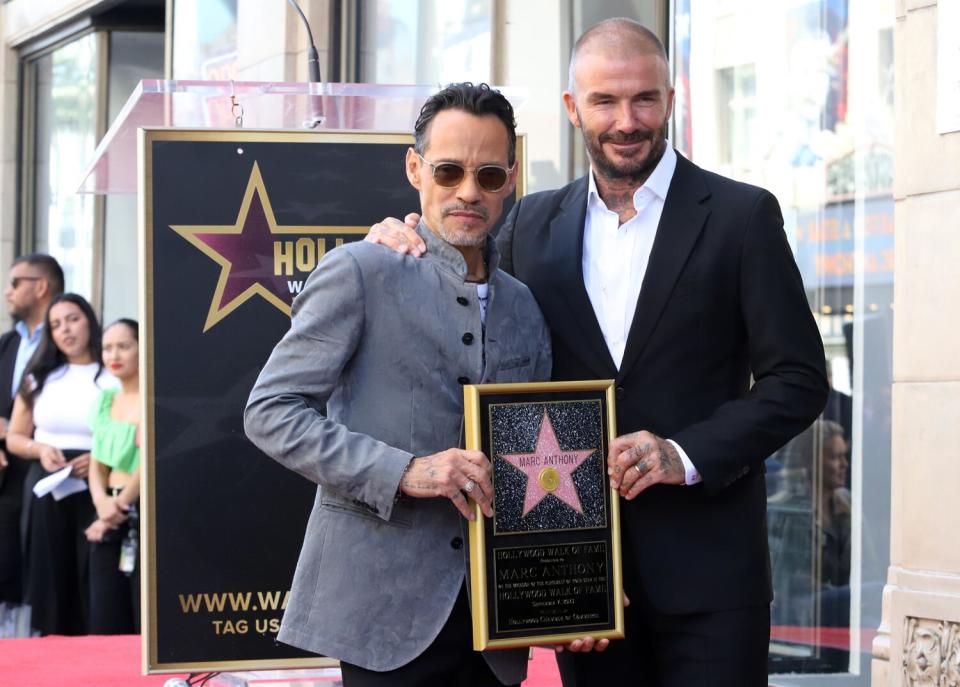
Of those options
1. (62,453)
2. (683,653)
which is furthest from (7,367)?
(683,653)

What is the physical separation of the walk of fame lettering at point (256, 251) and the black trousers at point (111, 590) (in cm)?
354

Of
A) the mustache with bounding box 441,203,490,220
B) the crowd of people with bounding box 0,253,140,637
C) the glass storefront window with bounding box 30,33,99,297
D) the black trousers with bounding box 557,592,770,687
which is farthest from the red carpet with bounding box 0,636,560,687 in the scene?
the glass storefront window with bounding box 30,33,99,297

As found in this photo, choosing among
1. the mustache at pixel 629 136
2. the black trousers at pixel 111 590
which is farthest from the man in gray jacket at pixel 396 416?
the black trousers at pixel 111 590

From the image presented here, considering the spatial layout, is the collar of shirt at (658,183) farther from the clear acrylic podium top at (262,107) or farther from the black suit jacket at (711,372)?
the clear acrylic podium top at (262,107)

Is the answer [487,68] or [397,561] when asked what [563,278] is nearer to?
[397,561]

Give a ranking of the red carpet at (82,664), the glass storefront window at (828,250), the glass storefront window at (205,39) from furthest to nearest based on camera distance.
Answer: the glass storefront window at (205,39)
the red carpet at (82,664)
the glass storefront window at (828,250)

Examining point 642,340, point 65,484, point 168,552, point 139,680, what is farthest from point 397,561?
point 65,484

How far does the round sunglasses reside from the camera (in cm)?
309

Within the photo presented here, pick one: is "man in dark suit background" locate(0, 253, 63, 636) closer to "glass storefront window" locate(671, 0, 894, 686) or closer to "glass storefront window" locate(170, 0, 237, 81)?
"glass storefront window" locate(170, 0, 237, 81)

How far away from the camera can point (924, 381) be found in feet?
16.0

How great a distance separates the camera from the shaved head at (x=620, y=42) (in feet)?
11.0

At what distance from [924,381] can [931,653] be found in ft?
2.91

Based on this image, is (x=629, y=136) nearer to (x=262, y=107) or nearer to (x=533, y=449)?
(x=533, y=449)

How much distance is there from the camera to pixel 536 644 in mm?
3002
